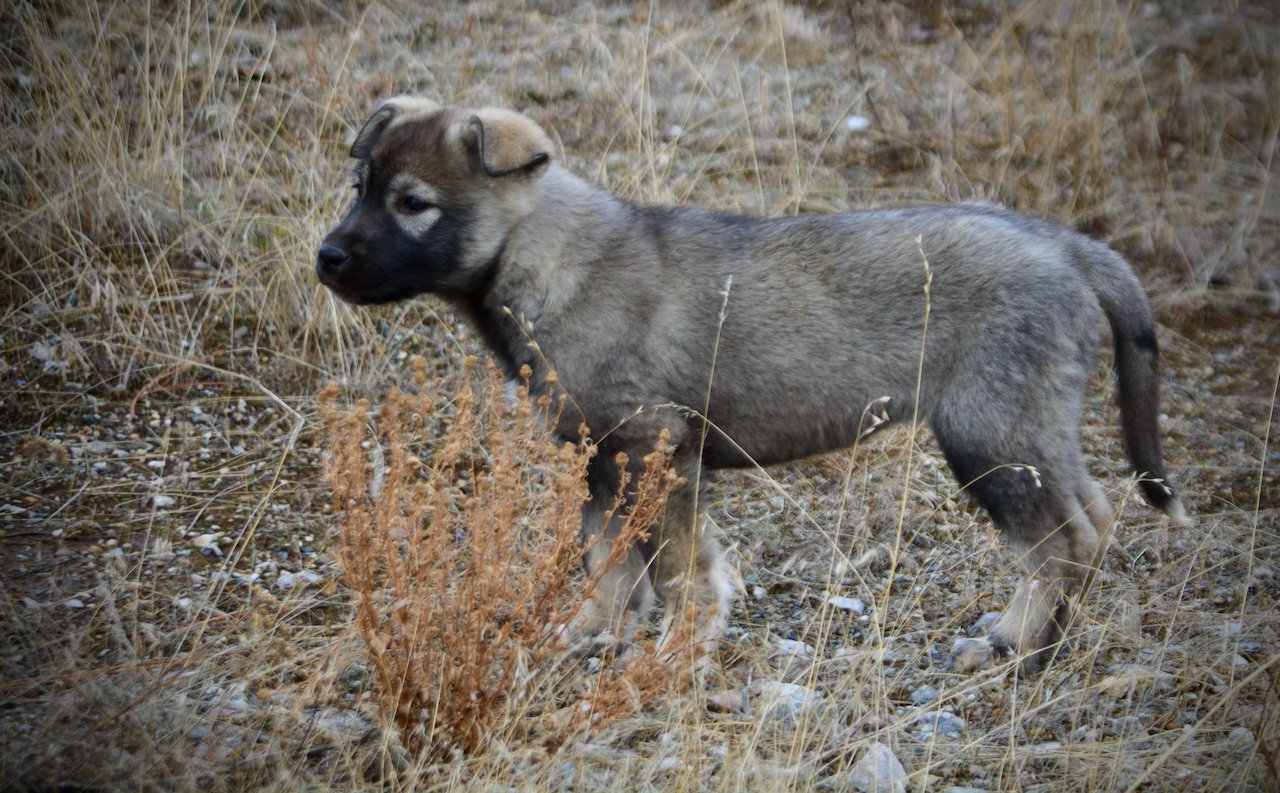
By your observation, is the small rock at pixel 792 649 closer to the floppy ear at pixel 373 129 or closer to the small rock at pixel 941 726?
the small rock at pixel 941 726

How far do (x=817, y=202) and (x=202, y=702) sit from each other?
3812mm

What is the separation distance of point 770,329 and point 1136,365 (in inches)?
43.3

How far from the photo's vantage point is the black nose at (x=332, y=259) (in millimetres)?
3533

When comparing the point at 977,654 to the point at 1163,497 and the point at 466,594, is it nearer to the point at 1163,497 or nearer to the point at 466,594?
the point at 1163,497

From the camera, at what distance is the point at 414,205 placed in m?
3.65

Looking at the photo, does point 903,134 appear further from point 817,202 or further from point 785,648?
point 785,648

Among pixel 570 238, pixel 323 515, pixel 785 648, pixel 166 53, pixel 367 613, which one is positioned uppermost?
pixel 166 53

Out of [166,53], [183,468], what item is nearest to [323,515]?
[183,468]

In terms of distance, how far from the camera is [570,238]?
12.3 ft

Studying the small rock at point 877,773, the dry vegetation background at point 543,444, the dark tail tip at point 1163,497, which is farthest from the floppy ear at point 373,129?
the dark tail tip at point 1163,497

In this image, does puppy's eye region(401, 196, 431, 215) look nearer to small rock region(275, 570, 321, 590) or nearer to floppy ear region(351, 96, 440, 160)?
floppy ear region(351, 96, 440, 160)

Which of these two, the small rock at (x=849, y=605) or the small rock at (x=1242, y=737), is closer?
the small rock at (x=1242, y=737)

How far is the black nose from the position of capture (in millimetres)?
3533

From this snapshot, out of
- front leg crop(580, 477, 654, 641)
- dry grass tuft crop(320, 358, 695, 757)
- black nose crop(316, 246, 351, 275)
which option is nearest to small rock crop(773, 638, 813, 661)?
front leg crop(580, 477, 654, 641)
